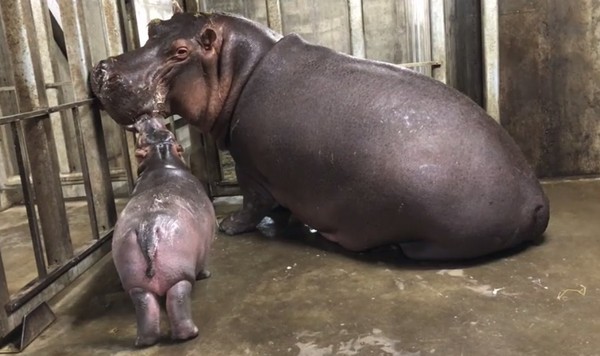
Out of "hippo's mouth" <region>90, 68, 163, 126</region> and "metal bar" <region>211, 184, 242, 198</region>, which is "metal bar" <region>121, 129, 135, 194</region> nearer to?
"hippo's mouth" <region>90, 68, 163, 126</region>

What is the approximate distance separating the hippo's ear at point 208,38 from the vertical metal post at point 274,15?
29.8 inches

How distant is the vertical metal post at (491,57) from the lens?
374 cm

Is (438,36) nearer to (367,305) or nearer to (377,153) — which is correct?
(377,153)

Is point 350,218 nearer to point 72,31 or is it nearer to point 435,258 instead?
point 435,258

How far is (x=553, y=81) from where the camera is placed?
12.8ft

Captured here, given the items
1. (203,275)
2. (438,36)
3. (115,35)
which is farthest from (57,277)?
(438,36)

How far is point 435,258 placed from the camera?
268cm

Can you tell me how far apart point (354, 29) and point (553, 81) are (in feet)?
4.30

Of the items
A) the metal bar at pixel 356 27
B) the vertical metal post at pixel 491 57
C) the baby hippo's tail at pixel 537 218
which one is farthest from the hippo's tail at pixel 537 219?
the metal bar at pixel 356 27

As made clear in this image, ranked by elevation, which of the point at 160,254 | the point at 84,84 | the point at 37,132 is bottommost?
the point at 160,254

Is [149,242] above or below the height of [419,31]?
below

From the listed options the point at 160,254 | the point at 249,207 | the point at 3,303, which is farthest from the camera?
the point at 249,207

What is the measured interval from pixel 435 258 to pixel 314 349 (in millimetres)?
879

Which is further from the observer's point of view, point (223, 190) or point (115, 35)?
point (223, 190)
